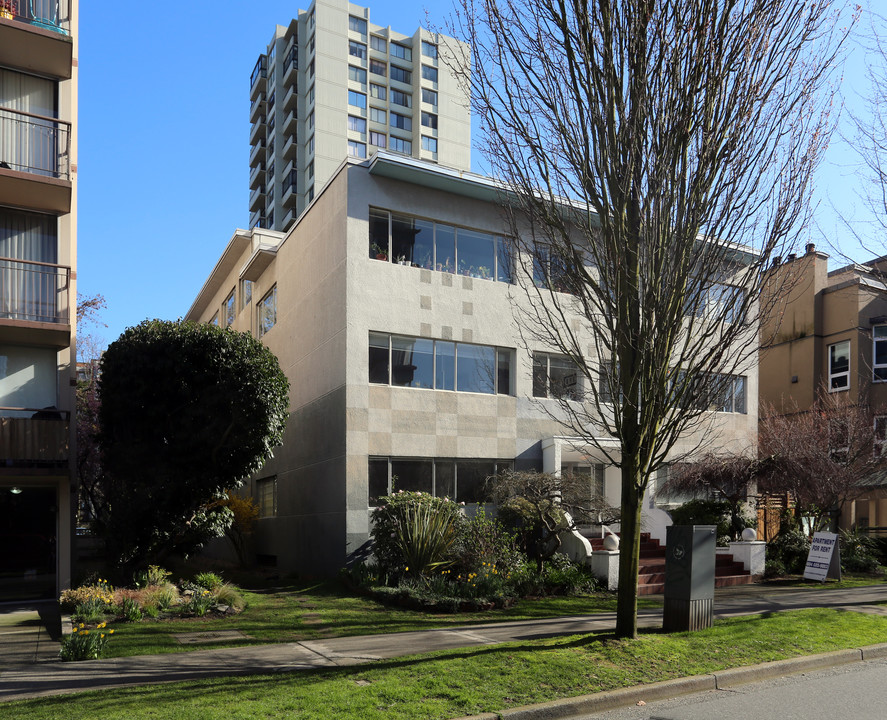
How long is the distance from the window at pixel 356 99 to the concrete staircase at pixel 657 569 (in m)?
48.0

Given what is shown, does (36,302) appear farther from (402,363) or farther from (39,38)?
(402,363)

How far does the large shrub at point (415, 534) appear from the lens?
1512 cm

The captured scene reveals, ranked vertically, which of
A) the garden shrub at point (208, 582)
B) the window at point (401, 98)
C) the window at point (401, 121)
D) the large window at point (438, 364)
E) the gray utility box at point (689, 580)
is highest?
the window at point (401, 98)

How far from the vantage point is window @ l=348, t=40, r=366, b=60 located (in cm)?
6028

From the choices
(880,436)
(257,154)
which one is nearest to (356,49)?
(257,154)

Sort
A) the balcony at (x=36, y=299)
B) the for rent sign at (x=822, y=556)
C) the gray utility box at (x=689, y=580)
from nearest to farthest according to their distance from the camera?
1. the gray utility box at (x=689, y=580)
2. the balcony at (x=36, y=299)
3. the for rent sign at (x=822, y=556)

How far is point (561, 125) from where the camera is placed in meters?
9.35

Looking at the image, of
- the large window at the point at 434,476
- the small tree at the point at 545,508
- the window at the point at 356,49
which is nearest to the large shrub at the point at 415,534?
the small tree at the point at 545,508

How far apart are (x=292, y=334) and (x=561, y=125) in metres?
14.0

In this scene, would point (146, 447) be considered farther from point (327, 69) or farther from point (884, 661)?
point (327, 69)

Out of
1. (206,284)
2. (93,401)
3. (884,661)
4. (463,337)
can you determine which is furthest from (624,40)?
(206,284)

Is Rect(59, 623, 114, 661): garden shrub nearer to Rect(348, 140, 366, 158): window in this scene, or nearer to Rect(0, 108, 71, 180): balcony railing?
Rect(0, 108, 71, 180): balcony railing

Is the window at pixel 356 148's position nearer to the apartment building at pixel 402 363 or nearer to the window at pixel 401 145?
the window at pixel 401 145

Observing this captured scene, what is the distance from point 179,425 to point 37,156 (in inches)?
258
